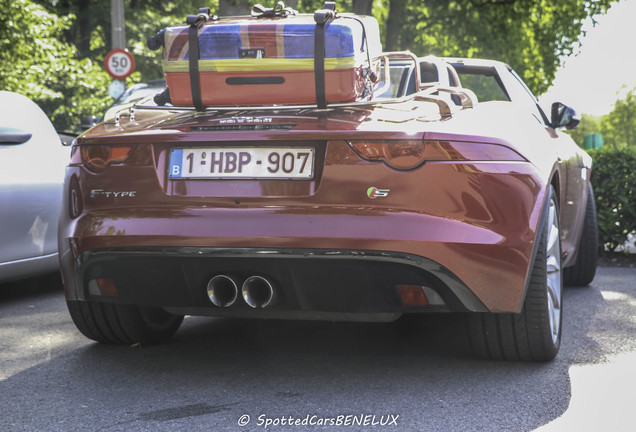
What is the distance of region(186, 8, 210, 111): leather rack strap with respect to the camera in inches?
151

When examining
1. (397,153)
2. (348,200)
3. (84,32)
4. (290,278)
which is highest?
(397,153)

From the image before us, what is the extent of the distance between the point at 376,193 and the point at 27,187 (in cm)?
321

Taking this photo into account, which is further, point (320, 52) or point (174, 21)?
point (174, 21)

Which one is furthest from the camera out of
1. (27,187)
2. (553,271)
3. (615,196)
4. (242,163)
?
(615,196)

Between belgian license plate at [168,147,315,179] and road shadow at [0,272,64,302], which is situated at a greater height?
belgian license plate at [168,147,315,179]

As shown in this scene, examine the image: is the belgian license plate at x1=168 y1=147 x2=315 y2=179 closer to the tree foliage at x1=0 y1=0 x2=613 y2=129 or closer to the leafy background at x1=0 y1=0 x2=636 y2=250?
the leafy background at x1=0 y1=0 x2=636 y2=250

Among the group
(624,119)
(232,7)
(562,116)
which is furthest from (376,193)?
(624,119)

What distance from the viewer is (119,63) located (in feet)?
54.7

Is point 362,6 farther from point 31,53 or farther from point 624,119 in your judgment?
point 624,119

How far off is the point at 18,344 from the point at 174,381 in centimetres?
122

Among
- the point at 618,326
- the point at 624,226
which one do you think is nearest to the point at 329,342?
the point at 618,326

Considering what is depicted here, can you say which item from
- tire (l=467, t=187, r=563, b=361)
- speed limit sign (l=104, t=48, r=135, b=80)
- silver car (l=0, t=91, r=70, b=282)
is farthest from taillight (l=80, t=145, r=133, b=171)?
speed limit sign (l=104, t=48, r=135, b=80)

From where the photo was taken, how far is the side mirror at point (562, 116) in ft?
18.1

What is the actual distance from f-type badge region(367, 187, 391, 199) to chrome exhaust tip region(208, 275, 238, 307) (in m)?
0.65
